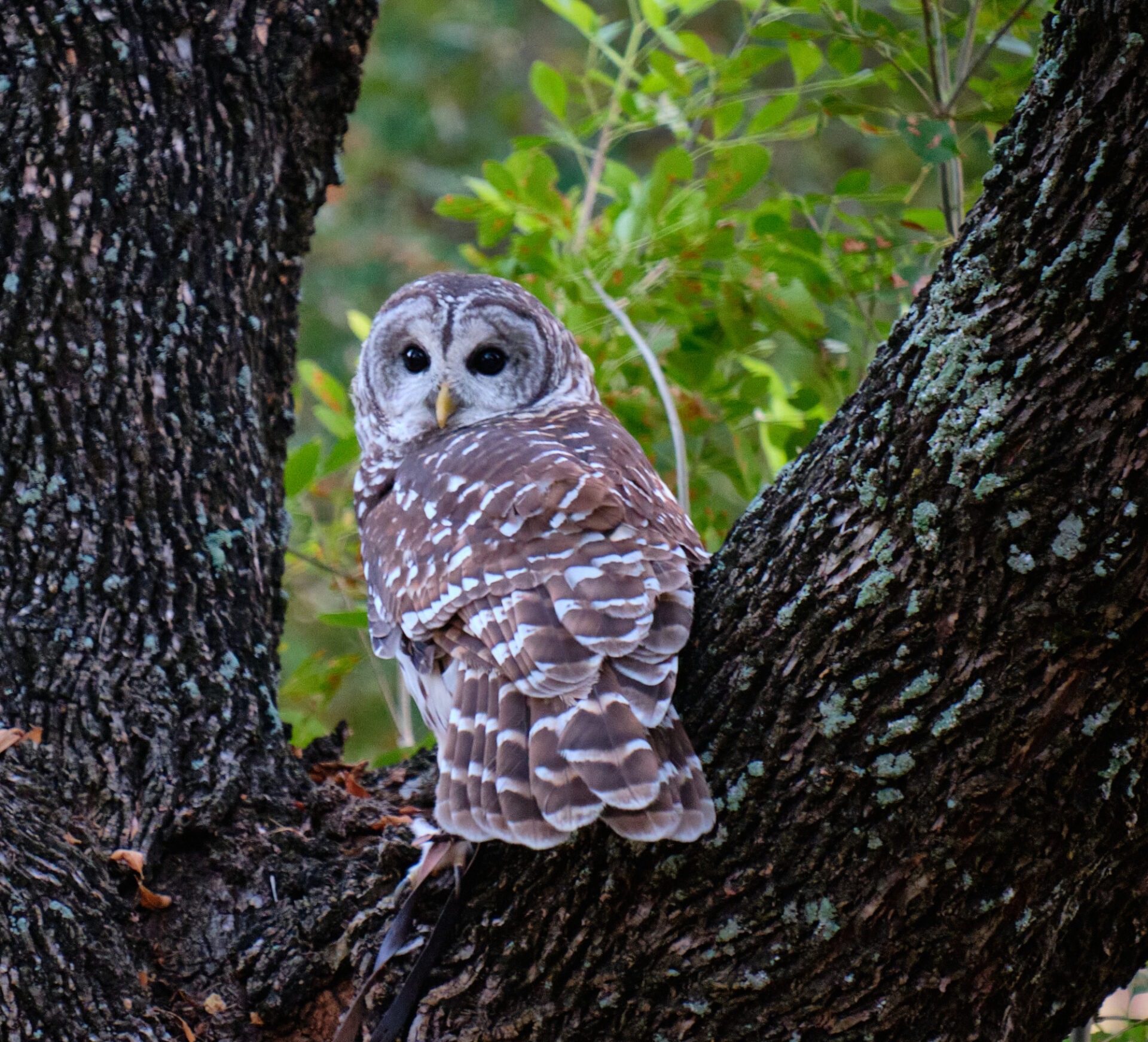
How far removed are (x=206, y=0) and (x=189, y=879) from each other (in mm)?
1987

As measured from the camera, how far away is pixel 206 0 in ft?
9.60

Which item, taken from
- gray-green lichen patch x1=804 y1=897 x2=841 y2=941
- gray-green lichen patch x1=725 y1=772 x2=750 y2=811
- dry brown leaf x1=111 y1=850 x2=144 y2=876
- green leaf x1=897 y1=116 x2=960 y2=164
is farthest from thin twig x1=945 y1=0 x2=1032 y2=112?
dry brown leaf x1=111 y1=850 x2=144 y2=876

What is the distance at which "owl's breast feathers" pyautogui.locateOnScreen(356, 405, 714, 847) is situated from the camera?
73.5 inches

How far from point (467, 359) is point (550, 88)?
2.81 feet

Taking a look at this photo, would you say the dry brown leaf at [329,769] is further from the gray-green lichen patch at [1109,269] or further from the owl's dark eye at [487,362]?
the gray-green lichen patch at [1109,269]

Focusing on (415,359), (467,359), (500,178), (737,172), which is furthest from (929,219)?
(415,359)

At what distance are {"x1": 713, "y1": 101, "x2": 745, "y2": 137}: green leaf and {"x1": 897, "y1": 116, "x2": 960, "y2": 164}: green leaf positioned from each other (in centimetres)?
82

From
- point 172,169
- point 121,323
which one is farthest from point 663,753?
point 172,169

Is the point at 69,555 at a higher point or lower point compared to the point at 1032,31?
lower

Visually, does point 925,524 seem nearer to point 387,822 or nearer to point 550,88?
point 387,822

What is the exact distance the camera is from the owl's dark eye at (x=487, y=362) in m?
3.47

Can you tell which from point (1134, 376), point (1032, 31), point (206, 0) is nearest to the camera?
point (1134, 376)

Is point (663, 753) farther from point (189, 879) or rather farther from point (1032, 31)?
point (1032, 31)

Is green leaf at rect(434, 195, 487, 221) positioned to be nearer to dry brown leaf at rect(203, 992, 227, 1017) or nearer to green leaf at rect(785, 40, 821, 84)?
green leaf at rect(785, 40, 821, 84)
